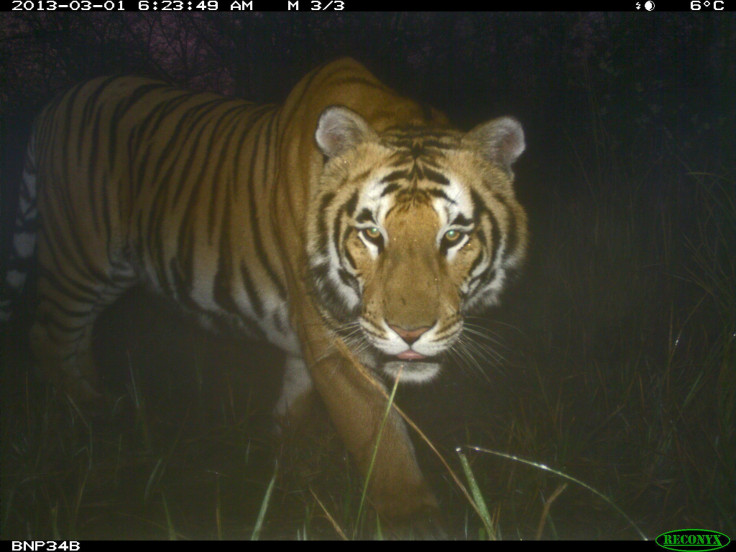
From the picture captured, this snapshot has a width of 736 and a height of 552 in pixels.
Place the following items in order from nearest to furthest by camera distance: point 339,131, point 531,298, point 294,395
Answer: point 339,131, point 531,298, point 294,395

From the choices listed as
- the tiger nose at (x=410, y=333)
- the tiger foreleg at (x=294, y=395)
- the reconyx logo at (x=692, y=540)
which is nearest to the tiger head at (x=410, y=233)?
the tiger nose at (x=410, y=333)

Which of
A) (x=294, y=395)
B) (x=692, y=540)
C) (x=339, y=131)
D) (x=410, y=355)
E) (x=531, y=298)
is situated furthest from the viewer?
(x=294, y=395)

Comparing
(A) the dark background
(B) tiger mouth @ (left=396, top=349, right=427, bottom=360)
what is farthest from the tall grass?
(B) tiger mouth @ (left=396, top=349, right=427, bottom=360)

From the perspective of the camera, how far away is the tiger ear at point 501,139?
1265mm

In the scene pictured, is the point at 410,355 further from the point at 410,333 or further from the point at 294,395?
the point at 294,395

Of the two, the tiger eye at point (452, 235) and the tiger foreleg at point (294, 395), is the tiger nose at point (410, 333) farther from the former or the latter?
the tiger foreleg at point (294, 395)

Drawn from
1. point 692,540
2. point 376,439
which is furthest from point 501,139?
point 692,540

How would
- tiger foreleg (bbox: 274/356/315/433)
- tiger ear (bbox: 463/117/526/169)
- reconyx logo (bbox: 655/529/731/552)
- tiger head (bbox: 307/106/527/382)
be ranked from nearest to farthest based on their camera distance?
reconyx logo (bbox: 655/529/731/552) < tiger head (bbox: 307/106/527/382) < tiger ear (bbox: 463/117/526/169) < tiger foreleg (bbox: 274/356/315/433)

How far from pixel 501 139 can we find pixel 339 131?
0.31 metres

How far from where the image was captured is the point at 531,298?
1.37 m

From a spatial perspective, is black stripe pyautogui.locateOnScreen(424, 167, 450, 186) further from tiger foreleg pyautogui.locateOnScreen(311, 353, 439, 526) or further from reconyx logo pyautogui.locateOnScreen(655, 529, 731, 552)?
reconyx logo pyautogui.locateOnScreen(655, 529, 731, 552)

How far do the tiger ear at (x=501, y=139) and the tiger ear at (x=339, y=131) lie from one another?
202 mm

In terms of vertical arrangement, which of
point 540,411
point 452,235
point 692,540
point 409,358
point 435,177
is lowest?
point 692,540

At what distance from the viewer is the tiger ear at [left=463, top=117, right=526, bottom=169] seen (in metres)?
1.26
